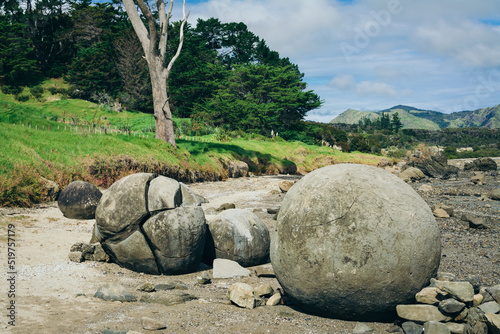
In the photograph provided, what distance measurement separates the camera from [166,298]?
18.4 ft

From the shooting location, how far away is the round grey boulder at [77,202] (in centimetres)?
1074

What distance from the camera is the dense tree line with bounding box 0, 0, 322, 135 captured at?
39.7 metres

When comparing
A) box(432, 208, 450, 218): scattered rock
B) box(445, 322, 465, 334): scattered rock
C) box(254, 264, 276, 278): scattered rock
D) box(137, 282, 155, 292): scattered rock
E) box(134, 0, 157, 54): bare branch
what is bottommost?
box(254, 264, 276, 278): scattered rock

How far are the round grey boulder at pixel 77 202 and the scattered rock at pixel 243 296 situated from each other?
7.03 meters

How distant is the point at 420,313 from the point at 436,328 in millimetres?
324

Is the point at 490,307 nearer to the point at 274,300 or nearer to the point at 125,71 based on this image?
the point at 274,300

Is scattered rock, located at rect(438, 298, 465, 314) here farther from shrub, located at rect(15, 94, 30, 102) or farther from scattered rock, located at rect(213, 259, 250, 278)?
shrub, located at rect(15, 94, 30, 102)

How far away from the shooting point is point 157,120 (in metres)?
21.9

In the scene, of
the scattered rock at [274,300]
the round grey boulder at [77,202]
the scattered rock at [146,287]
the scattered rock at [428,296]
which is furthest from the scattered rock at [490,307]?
the round grey boulder at [77,202]

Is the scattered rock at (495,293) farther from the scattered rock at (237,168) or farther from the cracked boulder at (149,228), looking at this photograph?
the scattered rock at (237,168)

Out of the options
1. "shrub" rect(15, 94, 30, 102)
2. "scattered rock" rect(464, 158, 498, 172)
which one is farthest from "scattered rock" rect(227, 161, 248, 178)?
"scattered rock" rect(464, 158, 498, 172)

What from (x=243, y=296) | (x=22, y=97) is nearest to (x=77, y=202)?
(x=243, y=296)

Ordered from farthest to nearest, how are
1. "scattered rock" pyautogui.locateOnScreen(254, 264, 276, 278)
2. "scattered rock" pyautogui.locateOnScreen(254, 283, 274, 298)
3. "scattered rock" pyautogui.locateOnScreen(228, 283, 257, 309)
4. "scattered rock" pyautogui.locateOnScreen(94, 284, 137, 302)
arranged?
"scattered rock" pyautogui.locateOnScreen(254, 264, 276, 278), "scattered rock" pyautogui.locateOnScreen(254, 283, 274, 298), "scattered rock" pyautogui.locateOnScreen(94, 284, 137, 302), "scattered rock" pyautogui.locateOnScreen(228, 283, 257, 309)

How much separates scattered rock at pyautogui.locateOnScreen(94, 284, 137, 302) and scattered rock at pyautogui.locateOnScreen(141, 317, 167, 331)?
1130 millimetres
